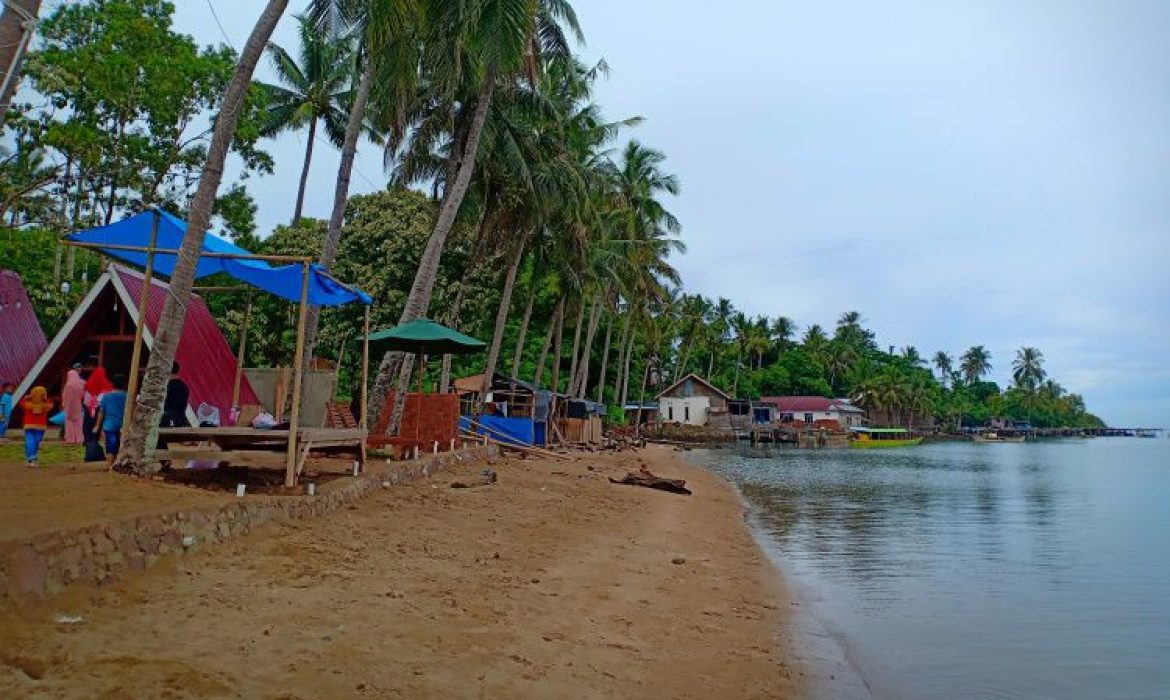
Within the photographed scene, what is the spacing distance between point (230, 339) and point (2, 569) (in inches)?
916

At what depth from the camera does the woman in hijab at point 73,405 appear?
1152cm

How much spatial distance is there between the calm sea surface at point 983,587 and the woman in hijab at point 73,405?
35.9 ft

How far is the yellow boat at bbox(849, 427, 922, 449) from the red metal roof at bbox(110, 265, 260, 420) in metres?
62.1

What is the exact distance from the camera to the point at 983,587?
452 inches

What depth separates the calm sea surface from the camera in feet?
24.6

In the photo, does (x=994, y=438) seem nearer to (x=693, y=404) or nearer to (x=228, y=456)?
(x=693, y=404)

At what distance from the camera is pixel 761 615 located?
28.2 ft

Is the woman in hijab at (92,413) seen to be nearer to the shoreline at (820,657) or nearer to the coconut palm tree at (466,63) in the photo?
the coconut palm tree at (466,63)

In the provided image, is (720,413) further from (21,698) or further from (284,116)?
(21,698)

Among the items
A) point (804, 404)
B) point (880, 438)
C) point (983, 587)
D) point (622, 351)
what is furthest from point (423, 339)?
point (880, 438)

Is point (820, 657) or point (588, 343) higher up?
point (588, 343)

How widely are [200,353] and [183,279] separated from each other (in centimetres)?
949

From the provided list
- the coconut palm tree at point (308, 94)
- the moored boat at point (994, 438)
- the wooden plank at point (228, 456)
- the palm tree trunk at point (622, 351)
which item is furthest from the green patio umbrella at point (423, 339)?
the moored boat at point (994, 438)

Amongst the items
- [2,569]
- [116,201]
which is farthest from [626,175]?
[2,569]
